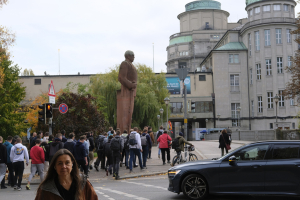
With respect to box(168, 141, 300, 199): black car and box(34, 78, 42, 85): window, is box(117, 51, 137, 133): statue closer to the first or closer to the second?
box(168, 141, 300, 199): black car

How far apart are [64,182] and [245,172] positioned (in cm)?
645

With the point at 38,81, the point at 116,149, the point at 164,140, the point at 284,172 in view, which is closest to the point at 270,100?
the point at 38,81

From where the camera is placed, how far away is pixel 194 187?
952cm

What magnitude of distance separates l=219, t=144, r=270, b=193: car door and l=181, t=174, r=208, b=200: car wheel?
47 cm

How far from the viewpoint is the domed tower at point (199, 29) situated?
321ft

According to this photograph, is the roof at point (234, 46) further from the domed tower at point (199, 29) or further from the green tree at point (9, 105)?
the green tree at point (9, 105)

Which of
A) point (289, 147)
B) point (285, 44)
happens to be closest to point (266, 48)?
point (285, 44)

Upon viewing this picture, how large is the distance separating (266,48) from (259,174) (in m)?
58.7

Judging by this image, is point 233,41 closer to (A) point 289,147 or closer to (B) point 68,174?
(A) point 289,147

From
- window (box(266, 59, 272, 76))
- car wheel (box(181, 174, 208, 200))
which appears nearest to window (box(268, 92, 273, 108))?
window (box(266, 59, 272, 76))

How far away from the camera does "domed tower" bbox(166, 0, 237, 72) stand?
9781cm

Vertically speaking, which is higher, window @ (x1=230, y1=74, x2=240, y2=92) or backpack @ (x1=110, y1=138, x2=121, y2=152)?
window @ (x1=230, y1=74, x2=240, y2=92)

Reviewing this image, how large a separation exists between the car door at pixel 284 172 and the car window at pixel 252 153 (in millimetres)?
255

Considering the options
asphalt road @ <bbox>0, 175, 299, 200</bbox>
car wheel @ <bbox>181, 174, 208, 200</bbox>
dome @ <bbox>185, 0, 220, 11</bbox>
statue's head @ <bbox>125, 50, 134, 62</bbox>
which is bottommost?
asphalt road @ <bbox>0, 175, 299, 200</bbox>
